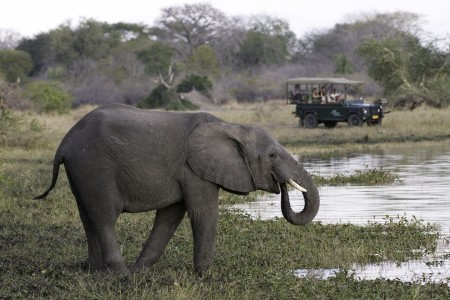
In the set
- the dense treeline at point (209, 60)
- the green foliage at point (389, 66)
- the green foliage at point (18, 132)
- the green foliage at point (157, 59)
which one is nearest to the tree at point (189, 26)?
the dense treeline at point (209, 60)

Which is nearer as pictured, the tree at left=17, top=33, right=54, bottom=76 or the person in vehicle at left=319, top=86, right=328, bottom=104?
the person in vehicle at left=319, top=86, right=328, bottom=104

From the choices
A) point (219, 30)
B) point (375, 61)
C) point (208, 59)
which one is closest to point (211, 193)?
point (375, 61)

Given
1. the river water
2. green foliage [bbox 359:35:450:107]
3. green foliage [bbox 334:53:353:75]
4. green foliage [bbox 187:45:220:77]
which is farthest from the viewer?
green foliage [bbox 187:45:220:77]

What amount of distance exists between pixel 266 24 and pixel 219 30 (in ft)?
28.5

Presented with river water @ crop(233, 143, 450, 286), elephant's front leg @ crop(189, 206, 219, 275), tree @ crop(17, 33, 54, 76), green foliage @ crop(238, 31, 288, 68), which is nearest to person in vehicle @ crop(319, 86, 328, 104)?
river water @ crop(233, 143, 450, 286)

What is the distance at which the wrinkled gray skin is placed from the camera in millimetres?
10086

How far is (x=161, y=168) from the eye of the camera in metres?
10.1

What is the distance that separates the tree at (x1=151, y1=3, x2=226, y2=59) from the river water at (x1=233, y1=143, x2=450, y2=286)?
62185mm

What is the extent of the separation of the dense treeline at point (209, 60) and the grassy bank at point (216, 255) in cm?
2092

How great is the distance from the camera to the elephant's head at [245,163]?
Result: 1009 centimetres

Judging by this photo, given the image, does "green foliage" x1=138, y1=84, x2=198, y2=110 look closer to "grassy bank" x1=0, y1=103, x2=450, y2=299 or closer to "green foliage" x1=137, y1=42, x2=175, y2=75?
"green foliage" x1=137, y1=42, x2=175, y2=75

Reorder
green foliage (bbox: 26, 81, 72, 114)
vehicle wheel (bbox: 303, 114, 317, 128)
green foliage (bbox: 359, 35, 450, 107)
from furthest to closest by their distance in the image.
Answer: green foliage (bbox: 26, 81, 72, 114) → green foliage (bbox: 359, 35, 450, 107) → vehicle wheel (bbox: 303, 114, 317, 128)

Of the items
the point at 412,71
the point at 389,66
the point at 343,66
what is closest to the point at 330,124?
the point at 412,71

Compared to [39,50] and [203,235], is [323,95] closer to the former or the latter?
[203,235]
